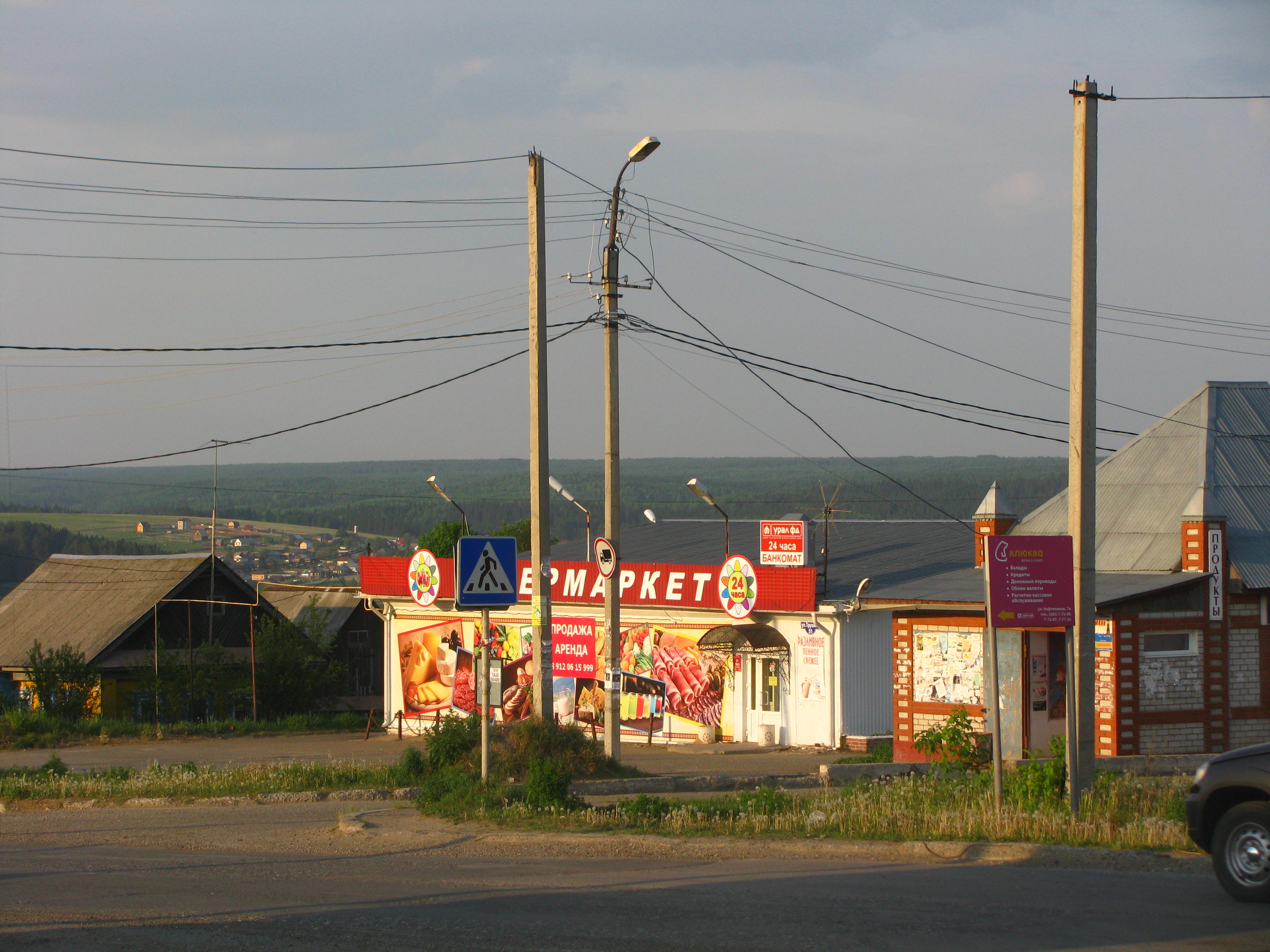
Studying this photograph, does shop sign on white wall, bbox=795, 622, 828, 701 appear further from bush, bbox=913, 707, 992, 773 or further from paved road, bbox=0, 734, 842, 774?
bush, bbox=913, 707, 992, 773

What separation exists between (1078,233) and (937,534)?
2015cm

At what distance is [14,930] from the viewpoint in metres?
7.84

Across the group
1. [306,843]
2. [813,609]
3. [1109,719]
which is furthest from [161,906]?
[813,609]

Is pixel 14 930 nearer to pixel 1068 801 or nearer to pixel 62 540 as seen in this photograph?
pixel 1068 801

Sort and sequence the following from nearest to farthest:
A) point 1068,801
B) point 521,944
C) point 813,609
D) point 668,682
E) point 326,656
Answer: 1. point 521,944
2. point 1068,801
3. point 813,609
4. point 668,682
5. point 326,656

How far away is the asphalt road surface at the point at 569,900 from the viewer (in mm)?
7344

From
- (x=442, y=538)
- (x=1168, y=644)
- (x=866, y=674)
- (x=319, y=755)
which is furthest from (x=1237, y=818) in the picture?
(x=442, y=538)

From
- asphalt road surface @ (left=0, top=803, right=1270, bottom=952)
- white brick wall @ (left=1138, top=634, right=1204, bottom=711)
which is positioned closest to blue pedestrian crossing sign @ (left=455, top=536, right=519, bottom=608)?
asphalt road surface @ (left=0, top=803, right=1270, bottom=952)

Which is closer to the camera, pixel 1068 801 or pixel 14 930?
pixel 14 930

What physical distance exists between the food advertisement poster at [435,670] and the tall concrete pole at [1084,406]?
20664mm

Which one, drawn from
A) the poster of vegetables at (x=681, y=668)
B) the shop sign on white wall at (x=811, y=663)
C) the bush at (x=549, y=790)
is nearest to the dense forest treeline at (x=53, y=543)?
the poster of vegetables at (x=681, y=668)

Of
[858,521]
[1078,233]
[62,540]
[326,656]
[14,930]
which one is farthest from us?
[62,540]

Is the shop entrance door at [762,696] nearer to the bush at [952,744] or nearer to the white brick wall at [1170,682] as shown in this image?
the white brick wall at [1170,682]

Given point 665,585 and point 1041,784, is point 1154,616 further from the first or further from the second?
point 665,585
